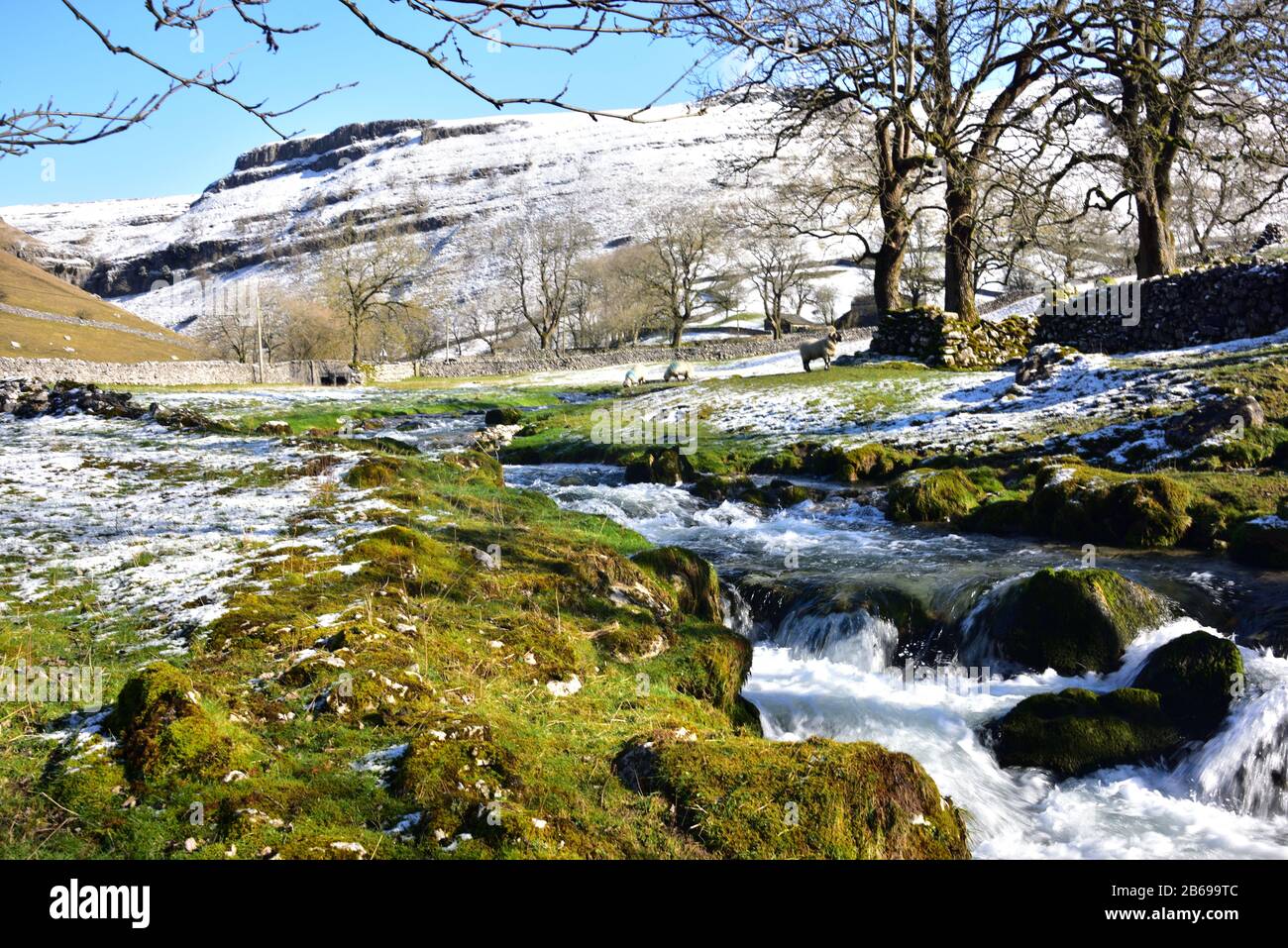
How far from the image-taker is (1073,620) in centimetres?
823

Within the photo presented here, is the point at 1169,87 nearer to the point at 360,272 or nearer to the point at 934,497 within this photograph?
the point at 934,497

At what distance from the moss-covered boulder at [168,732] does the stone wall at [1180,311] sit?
2563cm

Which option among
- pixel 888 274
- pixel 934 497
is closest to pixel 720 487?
pixel 934 497

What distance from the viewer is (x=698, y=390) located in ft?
94.2

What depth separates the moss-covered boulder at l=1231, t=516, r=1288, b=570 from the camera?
9953 mm

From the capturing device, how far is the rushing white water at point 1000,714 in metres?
5.73

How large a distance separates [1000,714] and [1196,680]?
159 centimetres

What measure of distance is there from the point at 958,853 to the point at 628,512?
10304 millimetres

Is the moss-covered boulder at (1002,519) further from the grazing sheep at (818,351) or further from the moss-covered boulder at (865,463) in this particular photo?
the grazing sheep at (818,351)

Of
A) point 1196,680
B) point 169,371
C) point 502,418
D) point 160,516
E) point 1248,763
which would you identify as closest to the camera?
point 1248,763

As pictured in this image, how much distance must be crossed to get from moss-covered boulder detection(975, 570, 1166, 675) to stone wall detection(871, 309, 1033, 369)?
18958mm

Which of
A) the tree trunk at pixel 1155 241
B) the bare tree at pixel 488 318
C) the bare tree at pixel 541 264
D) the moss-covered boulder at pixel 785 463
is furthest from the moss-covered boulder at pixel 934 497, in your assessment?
the bare tree at pixel 488 318

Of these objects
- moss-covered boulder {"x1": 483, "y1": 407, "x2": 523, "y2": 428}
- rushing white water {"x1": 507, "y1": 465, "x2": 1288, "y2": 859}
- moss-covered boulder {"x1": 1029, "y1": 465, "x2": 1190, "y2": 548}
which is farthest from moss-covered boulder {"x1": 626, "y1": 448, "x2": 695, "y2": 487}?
moss-covered boulder {"x1": 483, "y1": 407, "x2": 523, "y2": 428}
